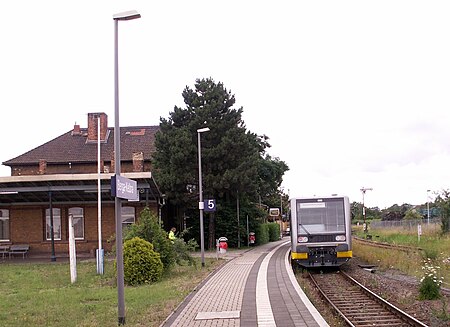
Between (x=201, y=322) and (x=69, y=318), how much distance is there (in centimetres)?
305

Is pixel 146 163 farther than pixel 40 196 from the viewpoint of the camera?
Yes

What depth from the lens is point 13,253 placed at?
117 ft

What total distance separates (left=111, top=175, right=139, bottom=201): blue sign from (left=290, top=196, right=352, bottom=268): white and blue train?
12.0 meters

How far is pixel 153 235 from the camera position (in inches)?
822

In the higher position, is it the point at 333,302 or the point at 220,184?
the point at 220,184

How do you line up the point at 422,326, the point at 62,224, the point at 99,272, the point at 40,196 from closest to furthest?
the point at 422,326 < the point at 99,272 < the point at 40,196 < the point at 62,224

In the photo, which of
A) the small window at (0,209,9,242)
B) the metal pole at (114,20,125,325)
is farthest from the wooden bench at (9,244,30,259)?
the metal pole at (114,20,125,325)

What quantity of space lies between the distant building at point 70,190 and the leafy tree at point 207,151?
8.17 ft

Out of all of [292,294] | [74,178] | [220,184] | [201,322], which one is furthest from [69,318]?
[220,184]

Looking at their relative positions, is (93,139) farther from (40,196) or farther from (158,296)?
(158,296)

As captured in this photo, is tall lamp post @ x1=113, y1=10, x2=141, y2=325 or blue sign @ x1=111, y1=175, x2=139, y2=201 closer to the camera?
blue sign @ x1=111, y1=175, x2=139, y2=201

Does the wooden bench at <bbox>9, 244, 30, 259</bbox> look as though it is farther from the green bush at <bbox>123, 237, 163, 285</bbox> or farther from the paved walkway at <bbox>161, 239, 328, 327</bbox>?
the paved walkway at <bbox>161, 239, 328, 327</bbox>

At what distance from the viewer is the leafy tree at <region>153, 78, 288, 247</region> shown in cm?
3856

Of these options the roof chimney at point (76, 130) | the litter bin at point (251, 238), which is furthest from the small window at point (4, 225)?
the litter bin at point (251, 238)
